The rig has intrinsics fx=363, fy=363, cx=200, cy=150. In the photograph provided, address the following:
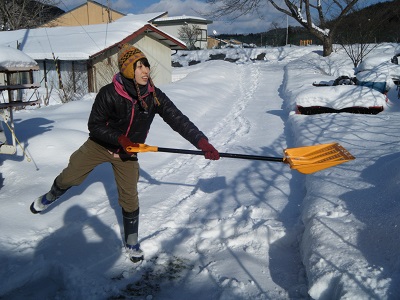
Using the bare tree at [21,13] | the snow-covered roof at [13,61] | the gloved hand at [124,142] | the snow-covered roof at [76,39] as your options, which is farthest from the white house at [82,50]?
the gloved hand at [124,142]

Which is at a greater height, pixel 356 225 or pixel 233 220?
pixel 356 225

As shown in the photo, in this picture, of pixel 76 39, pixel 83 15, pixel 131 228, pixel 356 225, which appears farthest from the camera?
pixel 83 15

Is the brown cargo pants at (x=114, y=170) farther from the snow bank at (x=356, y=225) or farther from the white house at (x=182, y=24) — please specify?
the white house at (x=182, y=24)

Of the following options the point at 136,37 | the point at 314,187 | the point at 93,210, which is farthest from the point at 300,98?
the point at 136,37

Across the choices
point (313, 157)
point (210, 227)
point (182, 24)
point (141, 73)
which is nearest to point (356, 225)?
point (313, 157)

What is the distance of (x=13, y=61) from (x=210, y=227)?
259 cm

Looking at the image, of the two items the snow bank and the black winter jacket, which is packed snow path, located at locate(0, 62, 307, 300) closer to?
the snow bank

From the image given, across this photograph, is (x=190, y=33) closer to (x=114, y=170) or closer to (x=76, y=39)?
(x=76, y=39)

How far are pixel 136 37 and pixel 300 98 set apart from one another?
469 inches

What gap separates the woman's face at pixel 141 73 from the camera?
2759mm

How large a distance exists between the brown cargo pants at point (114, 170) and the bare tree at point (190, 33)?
38.8 meters

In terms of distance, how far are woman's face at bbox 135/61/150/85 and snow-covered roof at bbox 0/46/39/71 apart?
1.66 meters

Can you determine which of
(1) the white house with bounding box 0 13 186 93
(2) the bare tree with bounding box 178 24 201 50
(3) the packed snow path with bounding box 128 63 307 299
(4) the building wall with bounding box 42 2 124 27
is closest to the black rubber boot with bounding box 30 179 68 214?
(3) the packed snow path with bounding box 128 63 307 299

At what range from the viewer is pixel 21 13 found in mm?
25297
